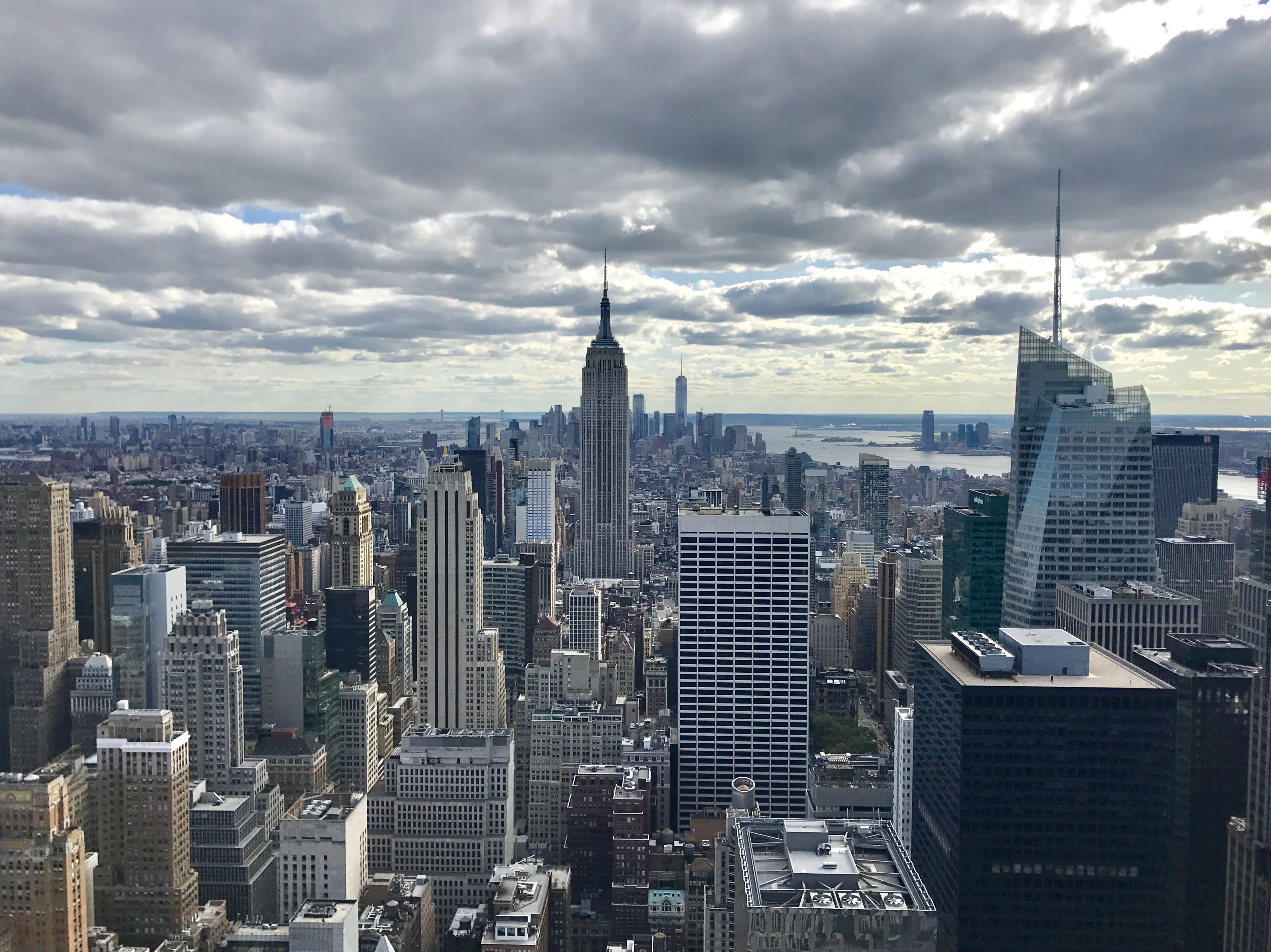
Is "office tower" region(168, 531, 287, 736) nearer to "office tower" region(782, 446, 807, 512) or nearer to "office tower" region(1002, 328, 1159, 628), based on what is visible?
"office tower" region(782, 446, 807, 512)

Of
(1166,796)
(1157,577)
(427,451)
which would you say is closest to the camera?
(1166,796)

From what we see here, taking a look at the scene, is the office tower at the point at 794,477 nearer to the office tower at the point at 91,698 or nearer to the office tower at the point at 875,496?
the office tower at the point at 875,496

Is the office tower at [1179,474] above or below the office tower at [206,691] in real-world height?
above

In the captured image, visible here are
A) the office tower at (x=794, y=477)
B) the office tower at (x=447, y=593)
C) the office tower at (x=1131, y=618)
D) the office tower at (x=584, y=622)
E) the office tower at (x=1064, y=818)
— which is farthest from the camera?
the office tower at (x=794, y=477)

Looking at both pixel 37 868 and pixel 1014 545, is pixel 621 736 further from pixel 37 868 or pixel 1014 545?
pixel 37 868

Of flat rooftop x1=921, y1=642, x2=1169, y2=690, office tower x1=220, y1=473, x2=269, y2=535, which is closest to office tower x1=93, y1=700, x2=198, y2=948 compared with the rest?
office tower x1=220, y1=473, x2=269, y2=535

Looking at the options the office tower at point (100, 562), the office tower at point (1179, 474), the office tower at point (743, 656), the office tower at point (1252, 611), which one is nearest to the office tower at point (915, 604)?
the office tower at point (743, 656)

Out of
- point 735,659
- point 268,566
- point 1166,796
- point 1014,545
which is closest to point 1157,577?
point 1014,545
